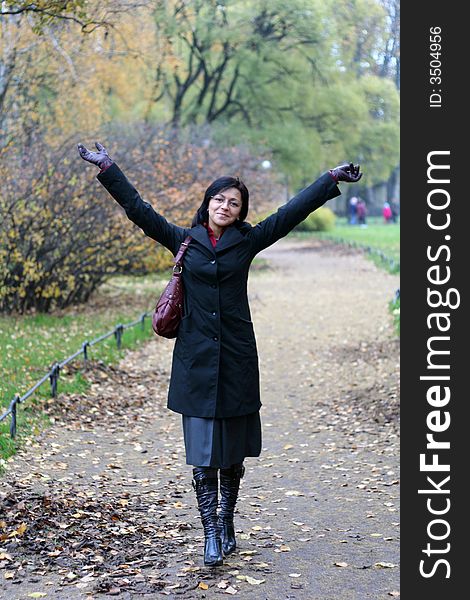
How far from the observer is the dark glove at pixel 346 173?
17.8ft

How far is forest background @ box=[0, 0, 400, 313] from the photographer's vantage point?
14.9 m

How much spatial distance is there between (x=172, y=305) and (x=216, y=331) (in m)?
0.27

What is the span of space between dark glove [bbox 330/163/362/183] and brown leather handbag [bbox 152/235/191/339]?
0.88m

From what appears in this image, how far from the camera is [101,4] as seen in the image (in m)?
13.3

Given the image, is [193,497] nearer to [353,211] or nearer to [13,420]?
[13,420]

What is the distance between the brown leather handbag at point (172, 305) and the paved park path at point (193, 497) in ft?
4.25

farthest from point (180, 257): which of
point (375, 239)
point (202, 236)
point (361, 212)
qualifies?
point (361, 212)

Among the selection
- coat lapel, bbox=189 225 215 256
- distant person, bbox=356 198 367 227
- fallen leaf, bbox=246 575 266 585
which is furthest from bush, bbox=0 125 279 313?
distant person, bbox=356 198 367 227

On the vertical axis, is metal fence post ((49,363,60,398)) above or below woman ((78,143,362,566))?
below

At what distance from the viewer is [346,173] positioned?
5449 millimetres

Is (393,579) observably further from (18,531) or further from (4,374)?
(4,374)

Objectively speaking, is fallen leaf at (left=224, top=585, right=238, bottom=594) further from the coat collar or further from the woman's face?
the woman's face

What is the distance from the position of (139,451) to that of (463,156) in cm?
417

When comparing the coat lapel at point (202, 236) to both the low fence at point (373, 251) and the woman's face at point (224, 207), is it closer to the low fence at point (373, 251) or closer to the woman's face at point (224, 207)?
the woman's face at point (224, 207)
